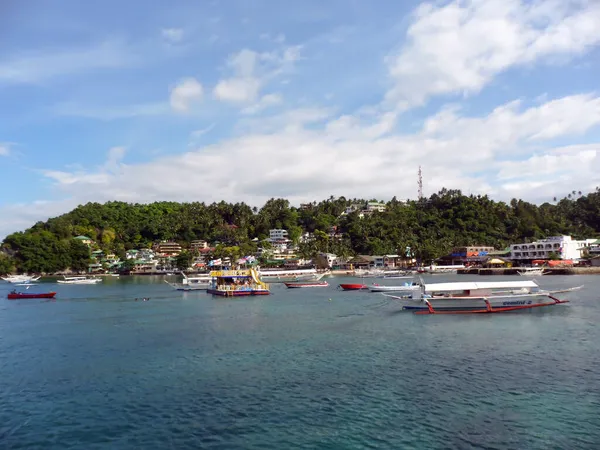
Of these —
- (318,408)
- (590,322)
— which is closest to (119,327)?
(318,408)

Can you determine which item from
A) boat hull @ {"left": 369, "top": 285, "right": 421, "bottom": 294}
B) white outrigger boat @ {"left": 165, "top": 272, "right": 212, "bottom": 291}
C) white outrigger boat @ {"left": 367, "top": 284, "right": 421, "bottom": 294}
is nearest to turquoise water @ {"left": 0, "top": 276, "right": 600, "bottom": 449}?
white outrigger boat @ {"left": 367, "top": 284, "right": 421, "bottom": 294}

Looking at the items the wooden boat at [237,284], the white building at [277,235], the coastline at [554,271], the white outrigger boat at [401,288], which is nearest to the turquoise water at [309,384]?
the white outrigger boat at [401,288]

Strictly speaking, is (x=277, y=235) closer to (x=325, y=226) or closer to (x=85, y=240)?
(x=325, y=226)

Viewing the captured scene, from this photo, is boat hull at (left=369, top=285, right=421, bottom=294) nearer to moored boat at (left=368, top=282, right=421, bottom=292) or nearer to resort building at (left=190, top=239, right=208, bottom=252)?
moored boat at (left=368, top=282, right=421, bottom=292)

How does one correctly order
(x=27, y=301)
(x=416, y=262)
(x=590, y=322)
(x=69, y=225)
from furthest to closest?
(x=69, y=225), (x=416, y=262), (x=27, y=301), (x=590, y=322)

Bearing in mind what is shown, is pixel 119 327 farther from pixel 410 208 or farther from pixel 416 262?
pixel 410 208

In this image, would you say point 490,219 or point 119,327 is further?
point 490,219

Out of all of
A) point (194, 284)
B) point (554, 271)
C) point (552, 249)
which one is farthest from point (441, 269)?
point (194, 284)
